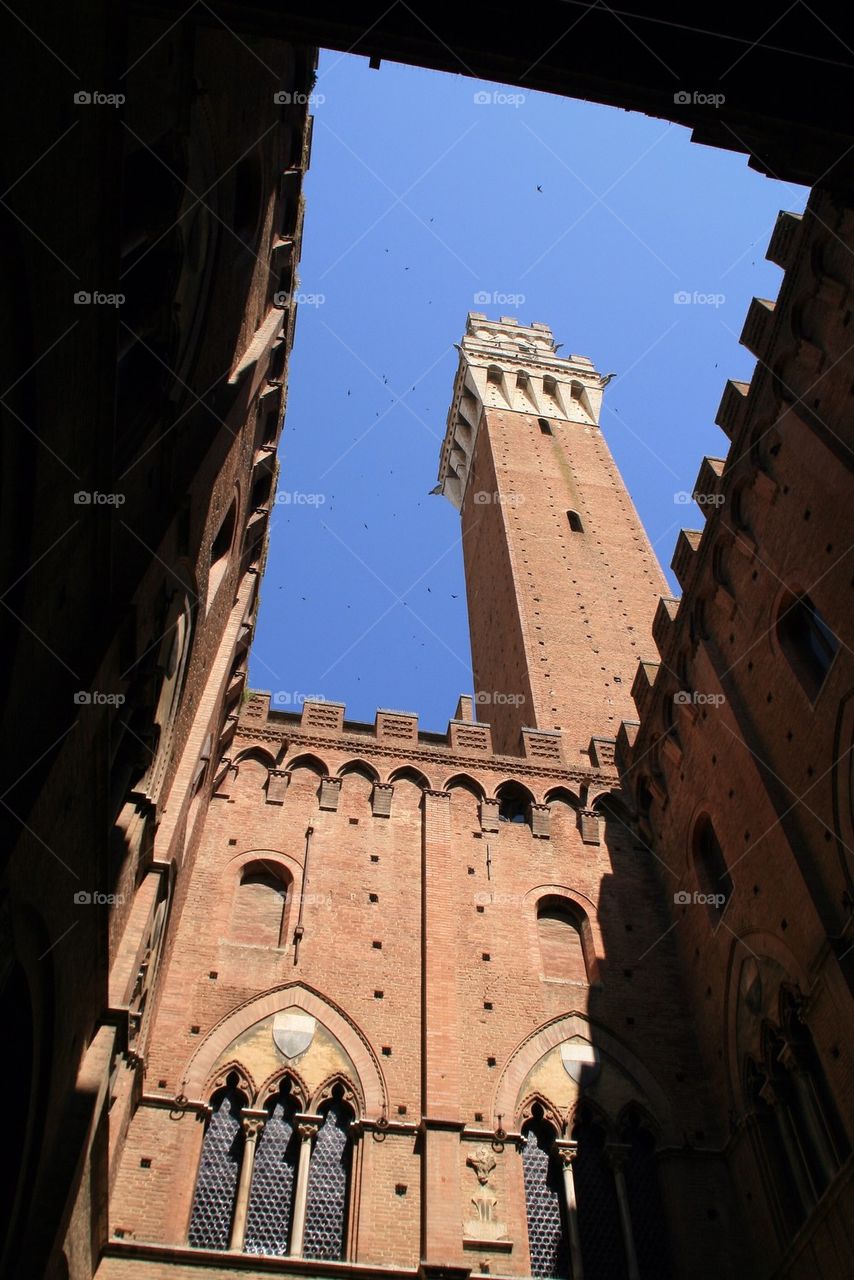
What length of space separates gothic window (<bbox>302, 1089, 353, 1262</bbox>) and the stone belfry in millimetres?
9146

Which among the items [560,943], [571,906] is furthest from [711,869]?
[560,943]

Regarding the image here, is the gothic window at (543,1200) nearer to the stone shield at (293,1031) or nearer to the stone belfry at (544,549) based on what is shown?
the stone shield at (293,1031)

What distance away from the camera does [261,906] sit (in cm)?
1336

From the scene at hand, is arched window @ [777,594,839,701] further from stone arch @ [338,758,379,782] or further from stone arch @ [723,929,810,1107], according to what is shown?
stone arch @ [338,758,379,782]

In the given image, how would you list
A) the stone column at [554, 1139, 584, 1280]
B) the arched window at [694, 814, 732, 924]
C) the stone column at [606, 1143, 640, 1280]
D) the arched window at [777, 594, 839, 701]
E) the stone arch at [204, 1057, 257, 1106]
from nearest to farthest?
the stone column at [554, 1139, 584, 1280], the stone column at [606, 1143, 640, 1280], the arched window at [777, 594, 839, 701], the stone arch at [204, 1057, 257, 1106], the arched window at [694, 814, 732, 924]

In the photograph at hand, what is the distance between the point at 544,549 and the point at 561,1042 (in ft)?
49.1

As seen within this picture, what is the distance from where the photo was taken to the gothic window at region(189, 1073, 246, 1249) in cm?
1001

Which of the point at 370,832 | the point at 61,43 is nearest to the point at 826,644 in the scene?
the point at 370,832

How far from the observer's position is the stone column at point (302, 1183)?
10031 millimetres

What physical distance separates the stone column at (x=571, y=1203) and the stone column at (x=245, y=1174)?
3.25 m

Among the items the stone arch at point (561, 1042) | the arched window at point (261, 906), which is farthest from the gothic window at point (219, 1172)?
the stone arch at point (561, 1042)

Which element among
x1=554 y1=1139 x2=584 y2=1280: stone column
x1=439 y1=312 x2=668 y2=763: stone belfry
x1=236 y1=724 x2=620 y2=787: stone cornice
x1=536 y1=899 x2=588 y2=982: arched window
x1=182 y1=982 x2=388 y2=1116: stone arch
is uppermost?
x1=439 y1=312 x2=668 y2=763: stone belfry

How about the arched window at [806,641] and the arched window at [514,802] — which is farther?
the arched window at [514,802]

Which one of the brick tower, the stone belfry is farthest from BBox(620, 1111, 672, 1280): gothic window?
the stone belfry
